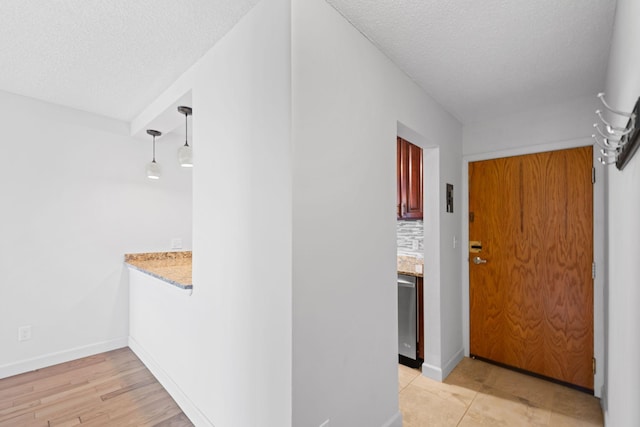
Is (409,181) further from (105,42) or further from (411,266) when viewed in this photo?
(105,42)

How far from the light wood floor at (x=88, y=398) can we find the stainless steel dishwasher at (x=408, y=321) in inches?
73.6

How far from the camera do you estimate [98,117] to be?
2969 mm

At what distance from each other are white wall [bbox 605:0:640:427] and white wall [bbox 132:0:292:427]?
1280mm

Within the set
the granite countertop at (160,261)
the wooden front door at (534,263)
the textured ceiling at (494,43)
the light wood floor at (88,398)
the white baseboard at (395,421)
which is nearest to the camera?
the textured ceiling at (494,43)

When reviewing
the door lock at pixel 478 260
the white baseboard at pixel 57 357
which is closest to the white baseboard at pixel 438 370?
the door lock at pixel 478 260

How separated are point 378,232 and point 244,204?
82 centimetres

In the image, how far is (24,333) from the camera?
2.56 metres

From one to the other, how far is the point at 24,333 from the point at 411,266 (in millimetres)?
3510

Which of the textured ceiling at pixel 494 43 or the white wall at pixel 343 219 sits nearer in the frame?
the white wall at pixel 343 219

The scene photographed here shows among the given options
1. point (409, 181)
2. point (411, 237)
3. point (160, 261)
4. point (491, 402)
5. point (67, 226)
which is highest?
point (409, 181)

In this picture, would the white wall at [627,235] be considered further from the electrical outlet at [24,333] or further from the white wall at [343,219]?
the electrical outlet at [24,333]

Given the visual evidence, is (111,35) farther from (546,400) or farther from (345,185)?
(546,400)

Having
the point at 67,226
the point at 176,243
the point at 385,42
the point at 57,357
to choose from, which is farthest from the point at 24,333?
the point at 385,42

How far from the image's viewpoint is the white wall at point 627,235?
1.04 meters
